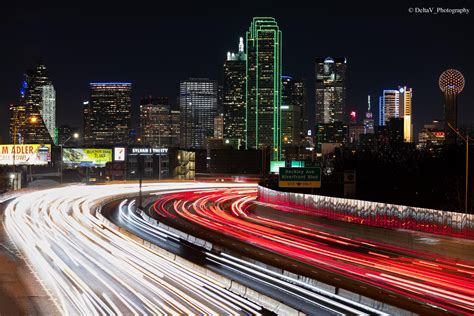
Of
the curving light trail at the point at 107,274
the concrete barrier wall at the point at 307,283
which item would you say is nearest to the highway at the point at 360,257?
the concrete barrier wall at the point at 307,283

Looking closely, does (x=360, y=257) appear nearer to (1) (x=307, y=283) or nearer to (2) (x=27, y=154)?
(1) (x=307, y=283)

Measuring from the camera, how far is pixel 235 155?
16475cm

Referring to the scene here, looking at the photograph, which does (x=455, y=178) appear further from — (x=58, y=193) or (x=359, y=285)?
(x=58, y=193)

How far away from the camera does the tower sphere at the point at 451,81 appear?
7381cm

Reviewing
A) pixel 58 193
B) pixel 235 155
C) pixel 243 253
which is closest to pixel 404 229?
pixel 243 253

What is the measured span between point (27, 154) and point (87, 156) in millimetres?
8588

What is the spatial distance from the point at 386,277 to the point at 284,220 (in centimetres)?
1980

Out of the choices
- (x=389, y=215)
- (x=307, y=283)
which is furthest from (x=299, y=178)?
(x=307, y=283)

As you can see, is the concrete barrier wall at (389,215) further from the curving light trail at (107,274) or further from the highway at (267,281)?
the curving light trail at (107,274)

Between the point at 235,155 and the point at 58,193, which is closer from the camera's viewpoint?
the point at 58,193

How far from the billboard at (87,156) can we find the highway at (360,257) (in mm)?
48142

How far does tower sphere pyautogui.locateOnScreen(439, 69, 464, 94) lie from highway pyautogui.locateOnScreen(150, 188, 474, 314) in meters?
34.5

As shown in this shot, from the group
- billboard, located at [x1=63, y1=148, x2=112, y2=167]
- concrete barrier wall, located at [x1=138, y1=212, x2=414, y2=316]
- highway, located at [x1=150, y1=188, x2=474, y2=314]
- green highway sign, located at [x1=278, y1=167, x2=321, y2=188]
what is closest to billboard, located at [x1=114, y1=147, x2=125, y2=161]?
billboard, located at [x1=63, y1=148, x2=112, y2=167]

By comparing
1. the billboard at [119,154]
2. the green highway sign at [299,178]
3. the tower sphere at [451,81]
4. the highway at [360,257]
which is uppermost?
the tower sphere at [451,81]
